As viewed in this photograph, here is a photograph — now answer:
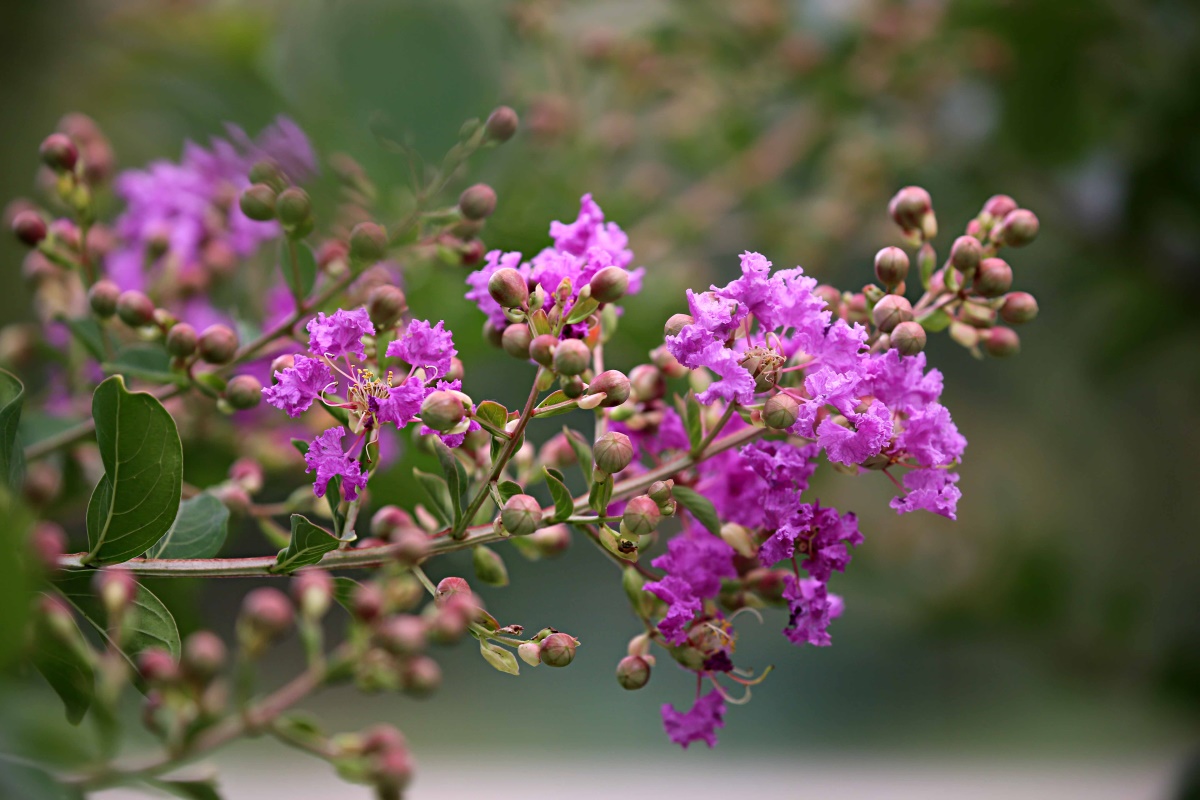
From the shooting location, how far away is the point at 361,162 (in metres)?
0.82

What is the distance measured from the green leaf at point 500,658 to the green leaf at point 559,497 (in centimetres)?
7

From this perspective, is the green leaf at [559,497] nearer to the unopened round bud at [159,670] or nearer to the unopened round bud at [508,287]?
the unopened round bud at [508,287]

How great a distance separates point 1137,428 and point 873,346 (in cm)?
210

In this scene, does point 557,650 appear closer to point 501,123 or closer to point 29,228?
point 501,123

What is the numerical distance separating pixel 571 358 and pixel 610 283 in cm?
5

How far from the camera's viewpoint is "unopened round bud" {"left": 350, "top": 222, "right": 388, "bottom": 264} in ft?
1.92

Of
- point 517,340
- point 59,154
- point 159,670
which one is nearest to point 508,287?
point 517,340

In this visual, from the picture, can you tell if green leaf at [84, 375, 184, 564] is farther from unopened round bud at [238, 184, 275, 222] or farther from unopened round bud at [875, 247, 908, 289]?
unopened round bud at [875, 247, 908, 289]

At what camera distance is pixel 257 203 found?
0.59 m

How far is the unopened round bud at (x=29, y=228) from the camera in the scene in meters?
0.66

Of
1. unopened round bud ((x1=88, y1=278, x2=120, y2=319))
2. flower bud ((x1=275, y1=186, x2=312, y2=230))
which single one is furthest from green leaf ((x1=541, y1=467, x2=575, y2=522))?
unopened round bud ((x1=88, y1=278, x2=120, y2=319))

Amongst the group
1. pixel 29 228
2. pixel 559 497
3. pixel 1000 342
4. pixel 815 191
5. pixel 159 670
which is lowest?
pixel 159 670

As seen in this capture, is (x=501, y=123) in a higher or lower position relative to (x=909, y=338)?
higher

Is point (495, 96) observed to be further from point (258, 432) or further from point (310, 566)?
point (310, 566)
